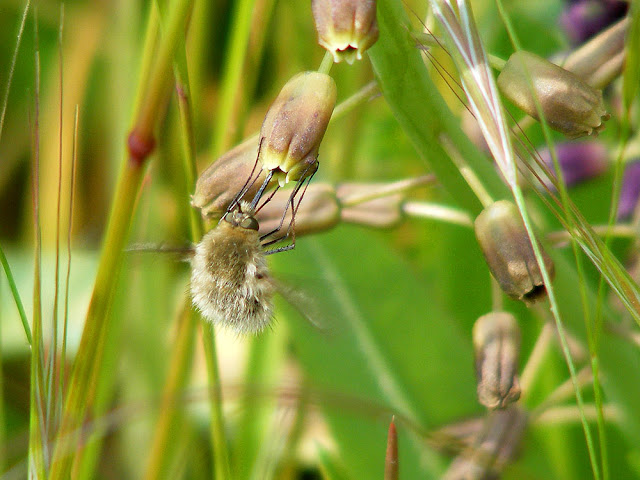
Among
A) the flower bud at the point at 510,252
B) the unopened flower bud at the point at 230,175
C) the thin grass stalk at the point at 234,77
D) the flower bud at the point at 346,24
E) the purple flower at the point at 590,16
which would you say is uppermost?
the purple flower at the point at 590,16

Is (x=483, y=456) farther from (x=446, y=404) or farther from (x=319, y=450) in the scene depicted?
(x=446, y=404)

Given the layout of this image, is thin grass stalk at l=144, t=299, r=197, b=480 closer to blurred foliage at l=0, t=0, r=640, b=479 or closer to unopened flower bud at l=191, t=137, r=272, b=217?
blurred foliage at l=0, t=0, r=640, b=479

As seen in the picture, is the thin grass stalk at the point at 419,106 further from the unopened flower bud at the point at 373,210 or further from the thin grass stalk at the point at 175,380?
the thin grass stalk at the point at 175,380

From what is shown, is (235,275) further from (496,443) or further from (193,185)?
(496,443)

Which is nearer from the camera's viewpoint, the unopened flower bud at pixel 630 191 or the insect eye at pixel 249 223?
the insect eye at pixel 249 223

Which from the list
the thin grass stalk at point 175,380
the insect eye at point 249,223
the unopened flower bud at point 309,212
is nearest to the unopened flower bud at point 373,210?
the unopened flower bud at point 309,212
